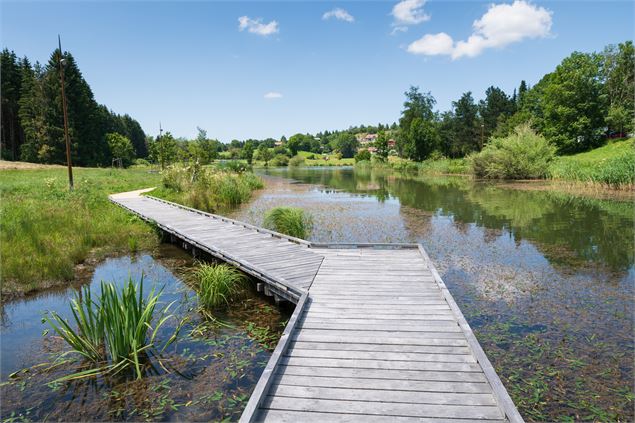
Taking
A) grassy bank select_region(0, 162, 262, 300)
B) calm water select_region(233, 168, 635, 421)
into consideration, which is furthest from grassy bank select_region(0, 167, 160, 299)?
calm water select_region(233, 168, 635, 421)

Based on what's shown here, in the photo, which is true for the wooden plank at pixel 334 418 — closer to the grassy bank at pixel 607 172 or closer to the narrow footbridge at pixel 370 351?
the narrow footbridge at pixel 370 351

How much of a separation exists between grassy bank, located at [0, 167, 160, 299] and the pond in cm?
110

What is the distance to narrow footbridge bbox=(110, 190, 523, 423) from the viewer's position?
3.47 m

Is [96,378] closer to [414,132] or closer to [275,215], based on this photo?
[275,215]

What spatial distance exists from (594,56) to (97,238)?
6344 cm

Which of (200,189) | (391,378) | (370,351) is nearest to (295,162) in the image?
(200,189)

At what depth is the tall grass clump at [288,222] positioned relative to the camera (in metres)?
12.8

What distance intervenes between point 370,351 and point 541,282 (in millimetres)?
6154

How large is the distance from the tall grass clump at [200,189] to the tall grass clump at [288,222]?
23.0 ft

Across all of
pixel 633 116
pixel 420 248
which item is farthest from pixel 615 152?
pixel 420 248

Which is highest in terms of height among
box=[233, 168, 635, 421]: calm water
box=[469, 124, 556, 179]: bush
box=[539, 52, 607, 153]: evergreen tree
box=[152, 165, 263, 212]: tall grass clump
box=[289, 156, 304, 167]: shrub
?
box=[539, 52, 607, 153]: evergreen tree

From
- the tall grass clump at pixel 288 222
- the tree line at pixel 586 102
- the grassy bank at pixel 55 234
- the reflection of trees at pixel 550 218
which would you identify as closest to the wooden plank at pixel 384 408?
the grassy bank at pixel 55 234

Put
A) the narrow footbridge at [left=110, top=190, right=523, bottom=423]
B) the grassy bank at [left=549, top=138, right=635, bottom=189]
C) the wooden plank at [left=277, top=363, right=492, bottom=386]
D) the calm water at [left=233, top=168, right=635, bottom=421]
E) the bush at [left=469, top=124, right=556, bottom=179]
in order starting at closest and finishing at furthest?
the narrow footbridge at [left=110, top=190, right=523, bottom=423] → the wooden plank at [left=277, top=363, right=492, bottom=386] → the calm water at [left=233, top=168, right=635, bottom=421] → the grassy bank at [left=549, top=138, right=635, bottom=189] → the bush at [left=469, top=124, right=556, bottom=179]

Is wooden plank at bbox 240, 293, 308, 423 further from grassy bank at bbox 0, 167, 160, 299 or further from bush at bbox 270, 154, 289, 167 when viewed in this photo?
bush at bbox 270, 154, 289, 167
